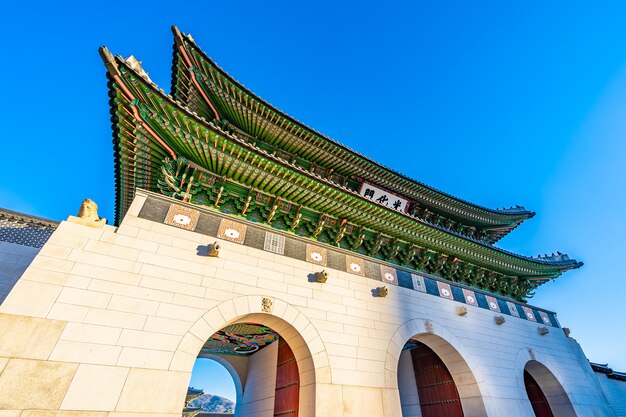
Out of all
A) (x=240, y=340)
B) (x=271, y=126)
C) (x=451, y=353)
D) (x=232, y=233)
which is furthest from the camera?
(x=271, y=126)

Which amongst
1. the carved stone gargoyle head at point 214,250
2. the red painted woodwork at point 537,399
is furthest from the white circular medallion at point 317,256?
the red painted woodwork at point 537,399

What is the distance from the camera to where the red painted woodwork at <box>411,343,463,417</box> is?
941cm

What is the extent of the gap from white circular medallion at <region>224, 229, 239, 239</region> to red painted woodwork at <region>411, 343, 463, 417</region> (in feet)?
27.0

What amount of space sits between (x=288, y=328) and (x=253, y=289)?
1.31 metres

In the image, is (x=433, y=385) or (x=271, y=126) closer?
(x=433, y=385)

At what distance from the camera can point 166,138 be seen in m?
6.78

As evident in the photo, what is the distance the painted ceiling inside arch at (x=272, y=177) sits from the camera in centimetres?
655

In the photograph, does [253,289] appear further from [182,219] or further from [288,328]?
[182,219]

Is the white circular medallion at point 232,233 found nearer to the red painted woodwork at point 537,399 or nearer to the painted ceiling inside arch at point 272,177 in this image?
the painted ceiling inside arch at point 272,177

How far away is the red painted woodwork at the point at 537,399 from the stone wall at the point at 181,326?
2844 mm

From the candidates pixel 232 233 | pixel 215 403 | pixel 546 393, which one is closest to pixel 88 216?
pixel 232 233

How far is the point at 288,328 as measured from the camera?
7039mm

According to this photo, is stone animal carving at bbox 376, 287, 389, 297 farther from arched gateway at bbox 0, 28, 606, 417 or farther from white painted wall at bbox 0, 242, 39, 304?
white painted wall at bbox 0, 242, 39, 304

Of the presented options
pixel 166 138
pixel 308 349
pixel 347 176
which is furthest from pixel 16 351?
pixel 347 176
